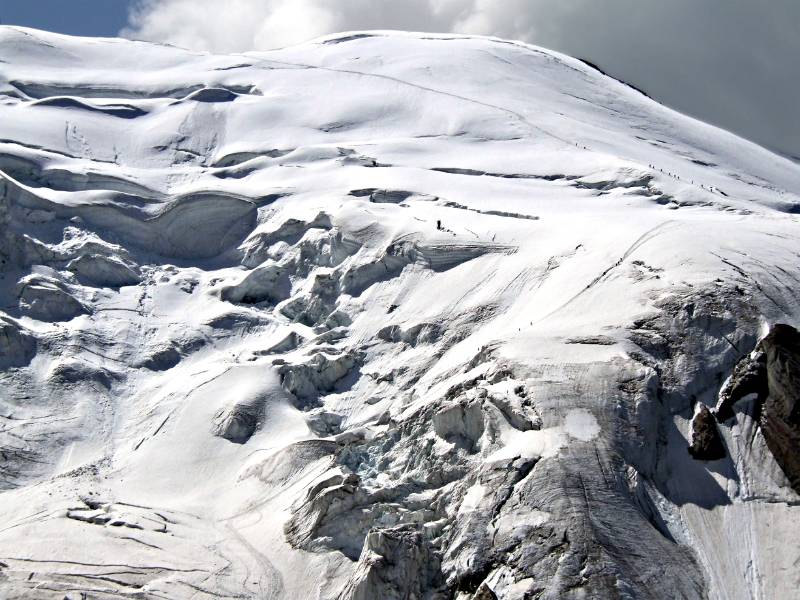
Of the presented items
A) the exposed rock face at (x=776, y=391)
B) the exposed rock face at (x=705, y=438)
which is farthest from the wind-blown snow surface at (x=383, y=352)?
the exposed rock face at (x=776, y=391)

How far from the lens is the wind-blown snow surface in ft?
102

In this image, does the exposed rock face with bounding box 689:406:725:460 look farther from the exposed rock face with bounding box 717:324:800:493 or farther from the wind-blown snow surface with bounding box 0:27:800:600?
the exposed rock face with bounding box 717:324:800:493

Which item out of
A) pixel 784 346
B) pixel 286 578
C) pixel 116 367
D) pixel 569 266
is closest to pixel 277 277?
pixel 116 367

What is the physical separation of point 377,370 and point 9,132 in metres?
30.1

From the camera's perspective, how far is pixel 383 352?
42.2m

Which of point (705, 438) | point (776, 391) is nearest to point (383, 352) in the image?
point (705, 438)

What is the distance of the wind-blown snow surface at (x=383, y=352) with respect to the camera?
102ft

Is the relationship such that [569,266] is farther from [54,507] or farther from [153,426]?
[54,507]

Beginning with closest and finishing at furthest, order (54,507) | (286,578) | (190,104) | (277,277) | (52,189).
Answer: (286,578) < (54,507) < (277,277) < (52,189) < (190,104)

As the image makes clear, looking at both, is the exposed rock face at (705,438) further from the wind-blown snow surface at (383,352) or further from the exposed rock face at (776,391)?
the exposed rock face at (776,391)

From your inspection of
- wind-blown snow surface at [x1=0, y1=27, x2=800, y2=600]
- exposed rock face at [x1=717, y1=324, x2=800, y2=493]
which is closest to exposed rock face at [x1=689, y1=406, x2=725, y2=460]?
wind-blown snow surface at [x1=0, y1=27, x2=800, y2=600]

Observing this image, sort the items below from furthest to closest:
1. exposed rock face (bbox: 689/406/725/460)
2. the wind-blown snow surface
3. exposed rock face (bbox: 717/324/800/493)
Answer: exposed rock face (bbox: 689/406/725/460) < exposed rock face (bbox: 717/324/800/493) < the wind-blown snow surface

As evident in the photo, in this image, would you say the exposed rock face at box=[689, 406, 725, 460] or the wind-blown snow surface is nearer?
the wind-blown snow surface

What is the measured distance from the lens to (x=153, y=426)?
41.0 meters
